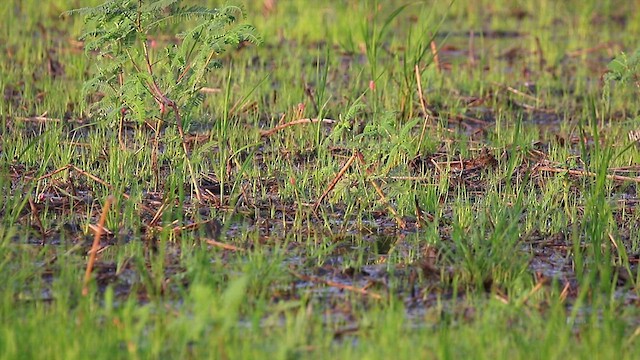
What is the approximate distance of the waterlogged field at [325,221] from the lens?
349 cm

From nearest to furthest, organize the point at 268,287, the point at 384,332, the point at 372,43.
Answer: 1. the point at 384,332
2. the point at 268,287
3. the point at 372,43

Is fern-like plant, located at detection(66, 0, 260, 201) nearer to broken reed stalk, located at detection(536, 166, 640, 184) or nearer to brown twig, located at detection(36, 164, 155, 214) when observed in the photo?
brown twig, located at detection(36, 164, 155, 214)

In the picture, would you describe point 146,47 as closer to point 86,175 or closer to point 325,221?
point 86,175

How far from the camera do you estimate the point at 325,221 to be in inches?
184

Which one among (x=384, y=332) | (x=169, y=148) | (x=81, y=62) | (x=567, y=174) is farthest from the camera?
(x=81, y=62)

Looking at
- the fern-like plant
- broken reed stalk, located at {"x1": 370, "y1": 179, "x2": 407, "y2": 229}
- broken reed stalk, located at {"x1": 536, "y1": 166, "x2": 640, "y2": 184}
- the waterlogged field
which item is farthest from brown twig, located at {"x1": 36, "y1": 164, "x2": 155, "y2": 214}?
broken reed stalk, located at {"x1": 536, "y1": 166, "x2": 640, "y2": 184}

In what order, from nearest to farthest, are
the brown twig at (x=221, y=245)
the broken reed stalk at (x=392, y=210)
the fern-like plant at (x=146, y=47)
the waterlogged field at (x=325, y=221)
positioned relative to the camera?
1. the waterlogged field at (x=325, y=221)
2. the brown twig at (x=221, y=245)
3. the broken reed stalk at (x=392, y=210)
4. the fern-like plant at (x=146, y=47)

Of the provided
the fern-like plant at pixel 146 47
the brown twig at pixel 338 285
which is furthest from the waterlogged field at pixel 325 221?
the fern-like plant at pixel 146 47

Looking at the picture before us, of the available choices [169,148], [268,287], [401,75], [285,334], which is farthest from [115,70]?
[401,75]

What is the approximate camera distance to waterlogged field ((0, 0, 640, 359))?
349 centimetres

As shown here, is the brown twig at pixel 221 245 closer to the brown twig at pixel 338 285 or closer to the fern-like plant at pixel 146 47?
the brown twig at pixel 338 285

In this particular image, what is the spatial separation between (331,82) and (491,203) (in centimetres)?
271

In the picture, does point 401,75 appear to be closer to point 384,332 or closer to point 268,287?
point 268,287

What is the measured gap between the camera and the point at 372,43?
6715mm
